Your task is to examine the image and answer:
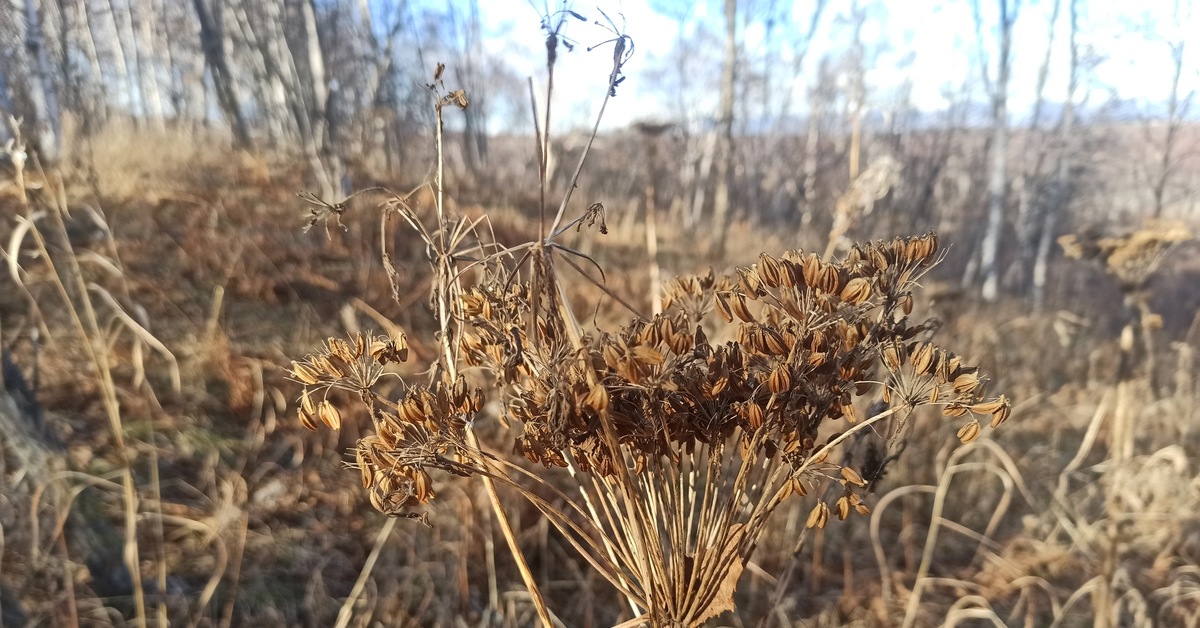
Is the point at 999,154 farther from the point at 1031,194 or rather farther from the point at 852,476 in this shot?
the point at 852,476

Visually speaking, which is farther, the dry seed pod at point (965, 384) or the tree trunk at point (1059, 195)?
the tree trunk at point (1059, 195)

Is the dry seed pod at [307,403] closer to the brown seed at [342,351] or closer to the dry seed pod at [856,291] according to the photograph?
the brown seed at [342,351]

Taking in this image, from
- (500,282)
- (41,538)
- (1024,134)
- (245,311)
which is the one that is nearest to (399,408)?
(500,282)

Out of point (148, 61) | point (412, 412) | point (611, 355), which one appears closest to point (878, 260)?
point (611, 355)

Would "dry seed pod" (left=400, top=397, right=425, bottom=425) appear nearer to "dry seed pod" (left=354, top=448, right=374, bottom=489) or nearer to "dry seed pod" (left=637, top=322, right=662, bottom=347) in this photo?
"dry seed pod" (left=354, top=448, right=374, bottom=489)

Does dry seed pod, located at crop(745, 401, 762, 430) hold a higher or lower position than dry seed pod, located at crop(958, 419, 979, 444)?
higher

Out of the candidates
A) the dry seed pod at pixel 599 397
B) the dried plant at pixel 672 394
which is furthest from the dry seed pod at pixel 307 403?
the dry seed pod at pixel 599 397

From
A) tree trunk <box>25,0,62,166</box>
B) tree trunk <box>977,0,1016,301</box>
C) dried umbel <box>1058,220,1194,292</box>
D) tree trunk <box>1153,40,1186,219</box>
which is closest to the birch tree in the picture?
tree trunk <box>977,0,1016,301</box>

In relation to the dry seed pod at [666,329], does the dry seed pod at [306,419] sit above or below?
below
